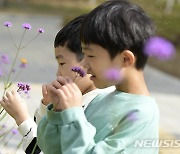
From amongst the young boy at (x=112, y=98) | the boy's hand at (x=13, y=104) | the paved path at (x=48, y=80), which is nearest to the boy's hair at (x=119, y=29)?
the young boy at (x=112, y=98)

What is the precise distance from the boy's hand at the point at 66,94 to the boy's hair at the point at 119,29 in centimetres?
12

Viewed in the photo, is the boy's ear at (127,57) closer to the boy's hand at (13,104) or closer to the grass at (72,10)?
the boy's hand at (13,104)

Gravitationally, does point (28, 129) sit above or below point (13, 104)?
below

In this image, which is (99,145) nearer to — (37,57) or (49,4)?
(37,57)

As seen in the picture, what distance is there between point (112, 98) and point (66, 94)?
14cm

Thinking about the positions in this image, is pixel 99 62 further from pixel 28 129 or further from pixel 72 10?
pixel 72 10

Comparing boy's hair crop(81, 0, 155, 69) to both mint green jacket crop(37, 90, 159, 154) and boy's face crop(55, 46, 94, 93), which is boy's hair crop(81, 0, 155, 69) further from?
boy's face crop(55, 46, 94, 93)

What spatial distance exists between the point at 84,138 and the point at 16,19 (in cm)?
1707

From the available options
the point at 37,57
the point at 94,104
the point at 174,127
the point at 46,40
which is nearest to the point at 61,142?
the point at 94,104

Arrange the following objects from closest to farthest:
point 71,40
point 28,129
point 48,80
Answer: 1. point 28,129
2. point 71,40
3. point 48,80

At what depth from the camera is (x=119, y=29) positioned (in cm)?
149

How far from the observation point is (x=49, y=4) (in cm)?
2495

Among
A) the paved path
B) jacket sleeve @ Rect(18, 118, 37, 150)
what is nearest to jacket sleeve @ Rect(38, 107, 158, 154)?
jacket sleeve @ Rect(18, 118, 37, 150)

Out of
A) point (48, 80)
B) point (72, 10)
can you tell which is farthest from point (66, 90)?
point (72, 10)
